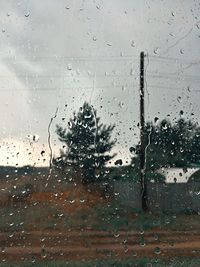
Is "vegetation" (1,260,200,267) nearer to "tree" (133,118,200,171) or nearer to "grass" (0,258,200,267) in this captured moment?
"grass" (0,258,200,267)

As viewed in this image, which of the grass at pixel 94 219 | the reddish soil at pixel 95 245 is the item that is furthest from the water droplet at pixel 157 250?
the grass at pixel 94 219

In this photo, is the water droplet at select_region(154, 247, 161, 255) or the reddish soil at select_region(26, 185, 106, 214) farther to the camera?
the water droplet at select_region(154, 247, 161, 255)

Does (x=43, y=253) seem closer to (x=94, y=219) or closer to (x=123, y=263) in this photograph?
(x=123, y=263)

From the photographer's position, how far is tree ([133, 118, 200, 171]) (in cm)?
1005

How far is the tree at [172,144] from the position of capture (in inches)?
396

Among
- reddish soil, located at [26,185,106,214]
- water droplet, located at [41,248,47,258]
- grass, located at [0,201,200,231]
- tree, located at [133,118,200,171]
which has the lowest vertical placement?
water droplet, located at [41,248,47,258]

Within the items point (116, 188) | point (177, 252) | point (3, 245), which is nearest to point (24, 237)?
point (3, 245)

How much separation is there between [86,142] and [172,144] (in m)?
1.87

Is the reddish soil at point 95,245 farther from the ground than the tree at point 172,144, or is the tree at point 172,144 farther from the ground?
the tree at point 172,144

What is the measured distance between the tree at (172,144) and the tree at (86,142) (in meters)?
0.66

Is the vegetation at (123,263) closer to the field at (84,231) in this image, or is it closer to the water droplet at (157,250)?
the field at (84,231)

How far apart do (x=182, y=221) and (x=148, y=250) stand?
1748mm

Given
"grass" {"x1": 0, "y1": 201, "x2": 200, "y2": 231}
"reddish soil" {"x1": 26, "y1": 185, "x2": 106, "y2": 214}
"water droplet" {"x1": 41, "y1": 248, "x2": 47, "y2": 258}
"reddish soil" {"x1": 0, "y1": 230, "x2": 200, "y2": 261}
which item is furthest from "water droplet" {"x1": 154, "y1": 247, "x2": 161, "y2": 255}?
"water droplet" {"x1": 41, "y1": 248, "x2": 47, "y2": 258}

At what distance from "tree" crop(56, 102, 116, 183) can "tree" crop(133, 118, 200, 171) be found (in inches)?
26.0
